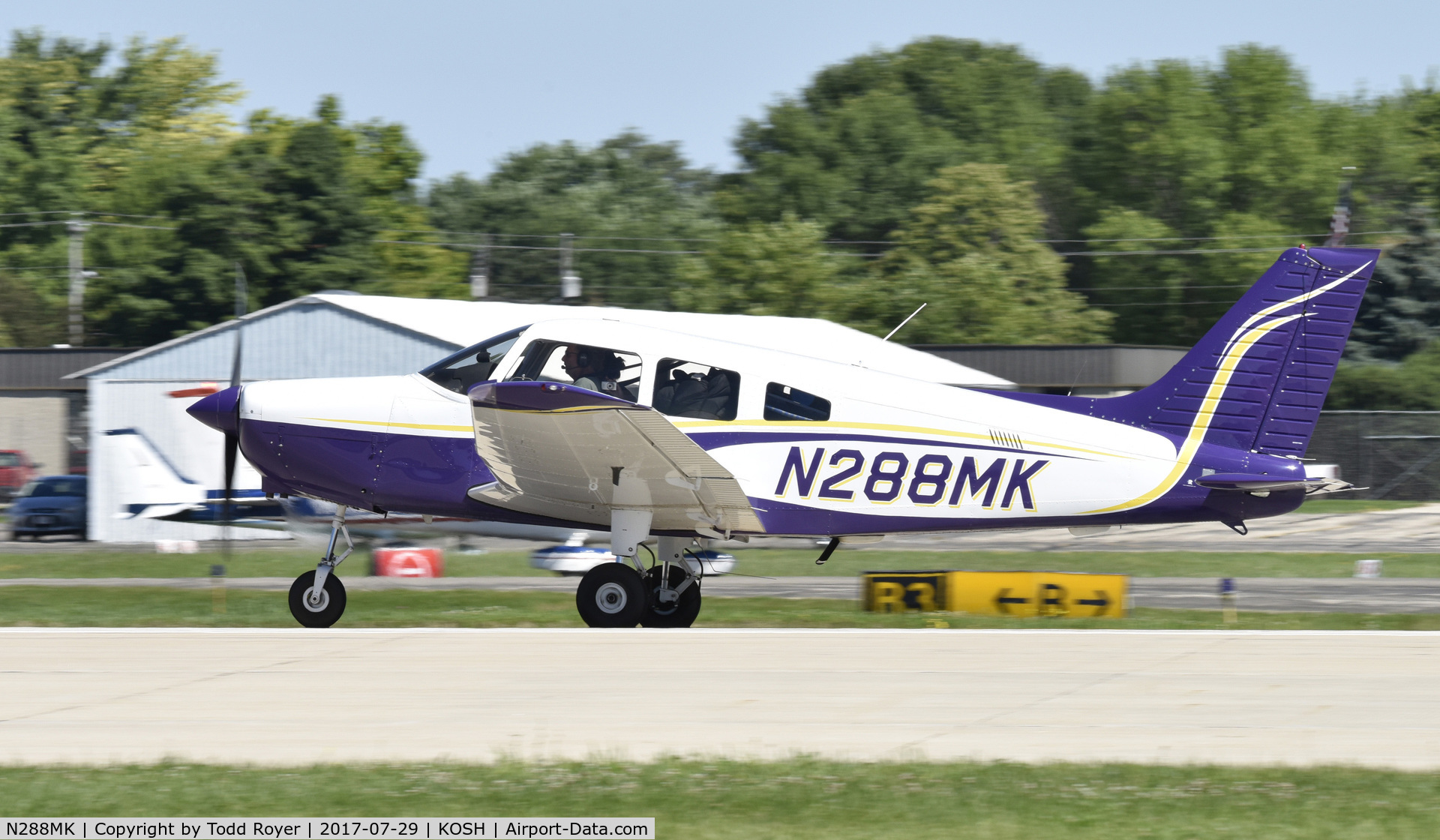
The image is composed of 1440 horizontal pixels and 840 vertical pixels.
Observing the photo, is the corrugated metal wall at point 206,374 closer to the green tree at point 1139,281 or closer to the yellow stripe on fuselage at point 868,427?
the yellow stripe on fuselage at point 868,427

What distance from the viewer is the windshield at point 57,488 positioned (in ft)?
103

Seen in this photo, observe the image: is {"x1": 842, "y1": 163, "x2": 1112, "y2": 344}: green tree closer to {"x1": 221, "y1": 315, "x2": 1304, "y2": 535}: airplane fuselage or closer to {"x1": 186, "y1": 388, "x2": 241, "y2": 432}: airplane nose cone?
{"x1": 221, "y1": 315, "x2": 1304, "y2": 535}: airplane fuselage

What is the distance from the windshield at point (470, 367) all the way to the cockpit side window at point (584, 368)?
376 millimetres

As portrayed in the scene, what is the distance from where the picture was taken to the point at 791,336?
107 feet

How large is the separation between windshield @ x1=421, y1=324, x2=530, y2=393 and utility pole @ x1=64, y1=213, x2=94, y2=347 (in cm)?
4270

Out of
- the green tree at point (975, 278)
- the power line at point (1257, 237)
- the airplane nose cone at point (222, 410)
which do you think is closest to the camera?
the airplane nose cone at point (222, 410)

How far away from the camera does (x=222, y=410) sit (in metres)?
13.1

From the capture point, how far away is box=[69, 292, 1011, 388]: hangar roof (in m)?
30.0

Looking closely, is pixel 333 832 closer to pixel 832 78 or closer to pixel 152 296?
pixel 152 296

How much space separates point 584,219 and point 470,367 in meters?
57.7

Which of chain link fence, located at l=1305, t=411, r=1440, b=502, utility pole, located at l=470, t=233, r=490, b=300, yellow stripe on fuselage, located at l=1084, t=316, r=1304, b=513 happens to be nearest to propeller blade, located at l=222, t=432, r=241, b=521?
yellow stripe on fuselage, located at l=1084, t=316, r=1304, b=513

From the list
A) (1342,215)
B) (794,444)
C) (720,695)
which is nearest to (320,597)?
(794,444)

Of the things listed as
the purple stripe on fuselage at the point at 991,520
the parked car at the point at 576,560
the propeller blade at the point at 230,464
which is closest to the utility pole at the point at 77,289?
the parked car at the point at 576,560

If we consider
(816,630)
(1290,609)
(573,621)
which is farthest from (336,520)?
(1290,609)
